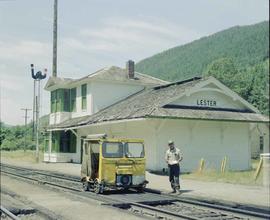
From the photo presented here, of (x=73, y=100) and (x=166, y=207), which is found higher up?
(x=73, y=100)

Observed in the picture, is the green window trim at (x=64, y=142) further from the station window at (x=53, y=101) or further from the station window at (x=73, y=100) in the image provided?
the station window at (x=53, y=101)

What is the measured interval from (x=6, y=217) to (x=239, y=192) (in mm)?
7572

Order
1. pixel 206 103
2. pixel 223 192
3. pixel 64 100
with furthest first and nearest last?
1. pixel 64 100
2. pixel 206 103
3. pixel 223 192

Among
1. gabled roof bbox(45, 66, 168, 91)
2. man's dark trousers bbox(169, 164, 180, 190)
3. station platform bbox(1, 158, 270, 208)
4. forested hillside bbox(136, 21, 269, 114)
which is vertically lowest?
station platform bbox(1, 158, 270, 208)

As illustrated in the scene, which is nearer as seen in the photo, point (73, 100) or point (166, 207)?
point (166, 207)

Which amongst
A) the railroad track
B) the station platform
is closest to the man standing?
the station platform

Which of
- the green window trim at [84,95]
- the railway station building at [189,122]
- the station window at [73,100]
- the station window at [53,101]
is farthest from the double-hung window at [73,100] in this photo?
the railway station building at [189,122]

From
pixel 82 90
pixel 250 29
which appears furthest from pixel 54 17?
pixel 250 29

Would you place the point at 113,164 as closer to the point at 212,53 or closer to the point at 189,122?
the point at 189,122

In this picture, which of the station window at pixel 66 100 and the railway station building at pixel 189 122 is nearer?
the railway station building at pixel 189 122

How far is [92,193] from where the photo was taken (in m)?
15.8

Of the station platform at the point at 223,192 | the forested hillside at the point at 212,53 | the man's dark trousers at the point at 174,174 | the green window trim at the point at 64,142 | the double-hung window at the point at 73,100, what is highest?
the forested hillside at the point at 212,53

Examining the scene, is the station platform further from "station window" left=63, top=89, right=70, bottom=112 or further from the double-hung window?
"station window" left=63, top=89, right=70, bottom=112

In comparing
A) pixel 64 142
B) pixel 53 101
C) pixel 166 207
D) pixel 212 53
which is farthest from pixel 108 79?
pixel 212 53
